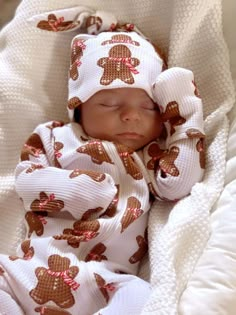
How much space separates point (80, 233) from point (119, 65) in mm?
352

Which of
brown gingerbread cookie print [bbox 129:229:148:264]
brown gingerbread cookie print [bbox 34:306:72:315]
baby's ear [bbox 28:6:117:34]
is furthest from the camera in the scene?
baby's ear [bbox 28:6:117:34]

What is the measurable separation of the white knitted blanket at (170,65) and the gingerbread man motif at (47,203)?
115mm

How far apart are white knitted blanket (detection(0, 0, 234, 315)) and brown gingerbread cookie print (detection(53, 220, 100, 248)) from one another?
0.36 feet

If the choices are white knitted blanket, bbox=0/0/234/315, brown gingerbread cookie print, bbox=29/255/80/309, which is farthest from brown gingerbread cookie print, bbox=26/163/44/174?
brown gingerbread cookie print, bbox=29/255/80/309

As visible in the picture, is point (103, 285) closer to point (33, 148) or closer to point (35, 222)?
point (35, 222)

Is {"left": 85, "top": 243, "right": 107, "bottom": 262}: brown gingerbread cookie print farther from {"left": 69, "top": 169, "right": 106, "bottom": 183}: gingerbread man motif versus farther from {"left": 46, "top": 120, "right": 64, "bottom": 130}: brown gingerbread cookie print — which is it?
{"left": 46, "top": 120, "right": 64, "bottom": 130}: brown gingerbread cookie print

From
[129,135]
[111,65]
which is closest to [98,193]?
[129,135]

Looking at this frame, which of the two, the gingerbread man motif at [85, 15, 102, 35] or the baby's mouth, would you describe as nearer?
the baby's mouth

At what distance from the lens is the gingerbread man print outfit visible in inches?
43.7

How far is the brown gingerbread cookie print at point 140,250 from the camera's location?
1197 mm

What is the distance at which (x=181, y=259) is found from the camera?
1076 millimetres

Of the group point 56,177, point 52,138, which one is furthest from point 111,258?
point 52,138

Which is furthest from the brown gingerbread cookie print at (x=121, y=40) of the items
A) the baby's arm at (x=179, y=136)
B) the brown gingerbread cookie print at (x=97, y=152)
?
the brown gingerbread cookie print at (x=97, y=152)

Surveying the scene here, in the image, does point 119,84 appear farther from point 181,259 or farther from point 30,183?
point 181,259
